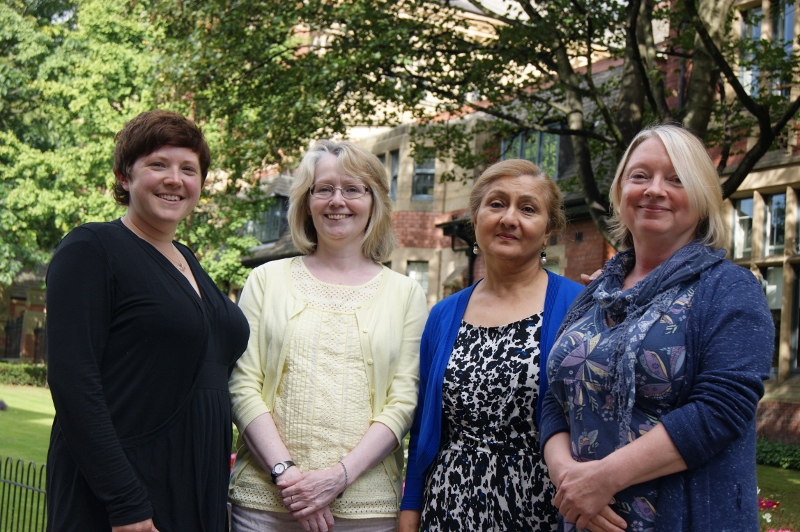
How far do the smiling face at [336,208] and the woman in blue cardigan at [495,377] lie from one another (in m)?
0.52

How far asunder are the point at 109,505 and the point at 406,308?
5.21 ft

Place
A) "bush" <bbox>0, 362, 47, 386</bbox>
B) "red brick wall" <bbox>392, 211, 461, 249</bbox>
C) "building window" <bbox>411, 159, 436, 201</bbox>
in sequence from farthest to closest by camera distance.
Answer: "bush" <bbox>0, 362, 47, 386</bbox> < "building window" <bbox>411, 159, 436, 201</bbox> < "red brick wall" <bbox>392, 211, 461, 249</bbox>

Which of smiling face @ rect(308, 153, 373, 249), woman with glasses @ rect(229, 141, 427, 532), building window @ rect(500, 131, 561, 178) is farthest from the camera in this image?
building window @ rect(500, 131, 561, 178)

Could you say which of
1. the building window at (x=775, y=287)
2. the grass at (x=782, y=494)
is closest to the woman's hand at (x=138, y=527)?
the grass at (x=782, y=494)

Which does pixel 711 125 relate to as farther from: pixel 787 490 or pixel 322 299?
pixel 322 299

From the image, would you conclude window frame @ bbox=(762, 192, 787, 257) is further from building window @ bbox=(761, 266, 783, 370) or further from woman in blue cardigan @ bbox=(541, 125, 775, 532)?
woman in blue cardigan @ bbox=(541, 125, 775, 532)

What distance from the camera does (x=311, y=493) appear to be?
11.5 ft

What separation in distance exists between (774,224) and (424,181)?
40.8 feet

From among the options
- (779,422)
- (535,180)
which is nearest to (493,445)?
(535,180)

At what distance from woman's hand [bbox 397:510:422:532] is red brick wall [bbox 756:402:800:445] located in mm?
13225

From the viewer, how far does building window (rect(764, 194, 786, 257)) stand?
16844mm

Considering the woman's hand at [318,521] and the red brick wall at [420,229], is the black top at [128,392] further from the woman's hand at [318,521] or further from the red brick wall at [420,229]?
Answer: the red brick wall at [420,229]

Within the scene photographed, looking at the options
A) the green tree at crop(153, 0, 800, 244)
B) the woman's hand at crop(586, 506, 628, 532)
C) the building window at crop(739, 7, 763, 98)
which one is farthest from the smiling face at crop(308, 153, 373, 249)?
the building window at crop(739, 7, 763, 98)

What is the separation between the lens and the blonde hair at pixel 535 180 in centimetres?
383
